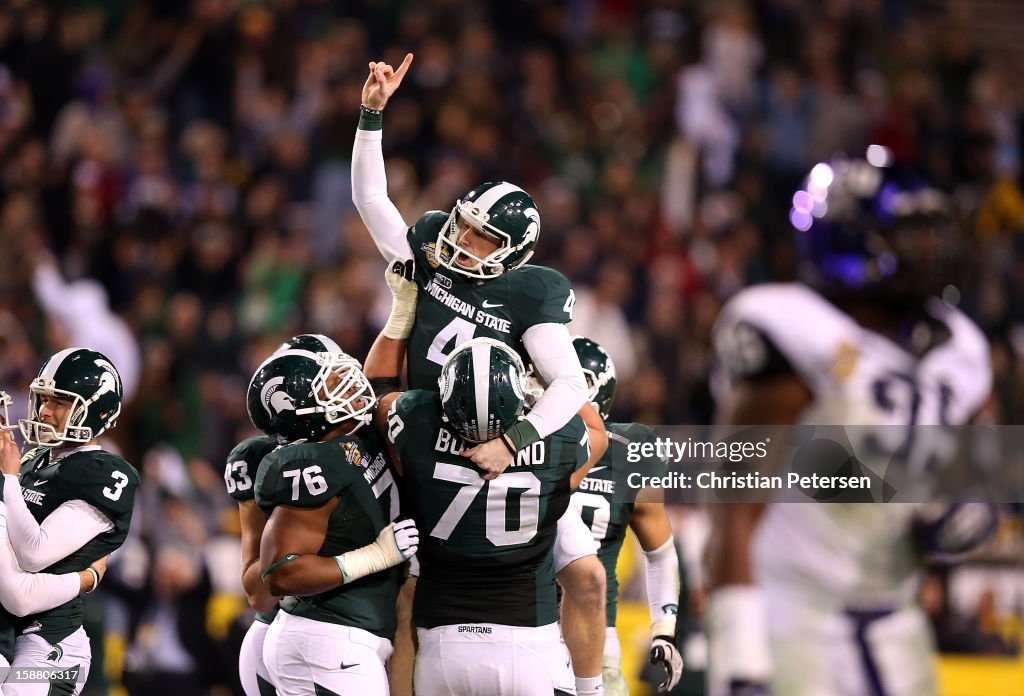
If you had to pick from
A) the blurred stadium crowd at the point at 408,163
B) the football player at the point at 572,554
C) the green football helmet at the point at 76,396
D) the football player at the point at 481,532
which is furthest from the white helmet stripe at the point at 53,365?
the blurred stadium crowd at the point at 408,163

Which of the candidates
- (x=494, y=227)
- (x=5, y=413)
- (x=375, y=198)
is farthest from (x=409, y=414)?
(x=5, y=413)

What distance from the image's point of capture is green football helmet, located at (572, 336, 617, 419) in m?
5.65

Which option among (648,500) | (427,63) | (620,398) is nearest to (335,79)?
(427,63)

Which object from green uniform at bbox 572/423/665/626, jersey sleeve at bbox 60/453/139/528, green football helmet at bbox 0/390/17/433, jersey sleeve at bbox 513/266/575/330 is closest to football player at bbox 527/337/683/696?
green uniform at bbox 572/423/665/626

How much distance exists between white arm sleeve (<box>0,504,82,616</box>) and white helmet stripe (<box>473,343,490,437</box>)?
1.57 meters

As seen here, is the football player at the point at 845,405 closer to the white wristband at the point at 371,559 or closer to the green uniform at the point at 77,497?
the white wristband at the point at 371,559

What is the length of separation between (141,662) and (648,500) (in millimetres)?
4159

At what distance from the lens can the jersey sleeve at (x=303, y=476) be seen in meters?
4.73

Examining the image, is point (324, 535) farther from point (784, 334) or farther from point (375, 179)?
point (784, 334)

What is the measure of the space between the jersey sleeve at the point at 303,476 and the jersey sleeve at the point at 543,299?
2.85ft

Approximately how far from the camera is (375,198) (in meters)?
5.49

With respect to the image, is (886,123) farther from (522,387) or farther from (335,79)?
(522,387)

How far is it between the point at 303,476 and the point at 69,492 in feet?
2.85

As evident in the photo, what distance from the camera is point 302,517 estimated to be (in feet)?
15.7
